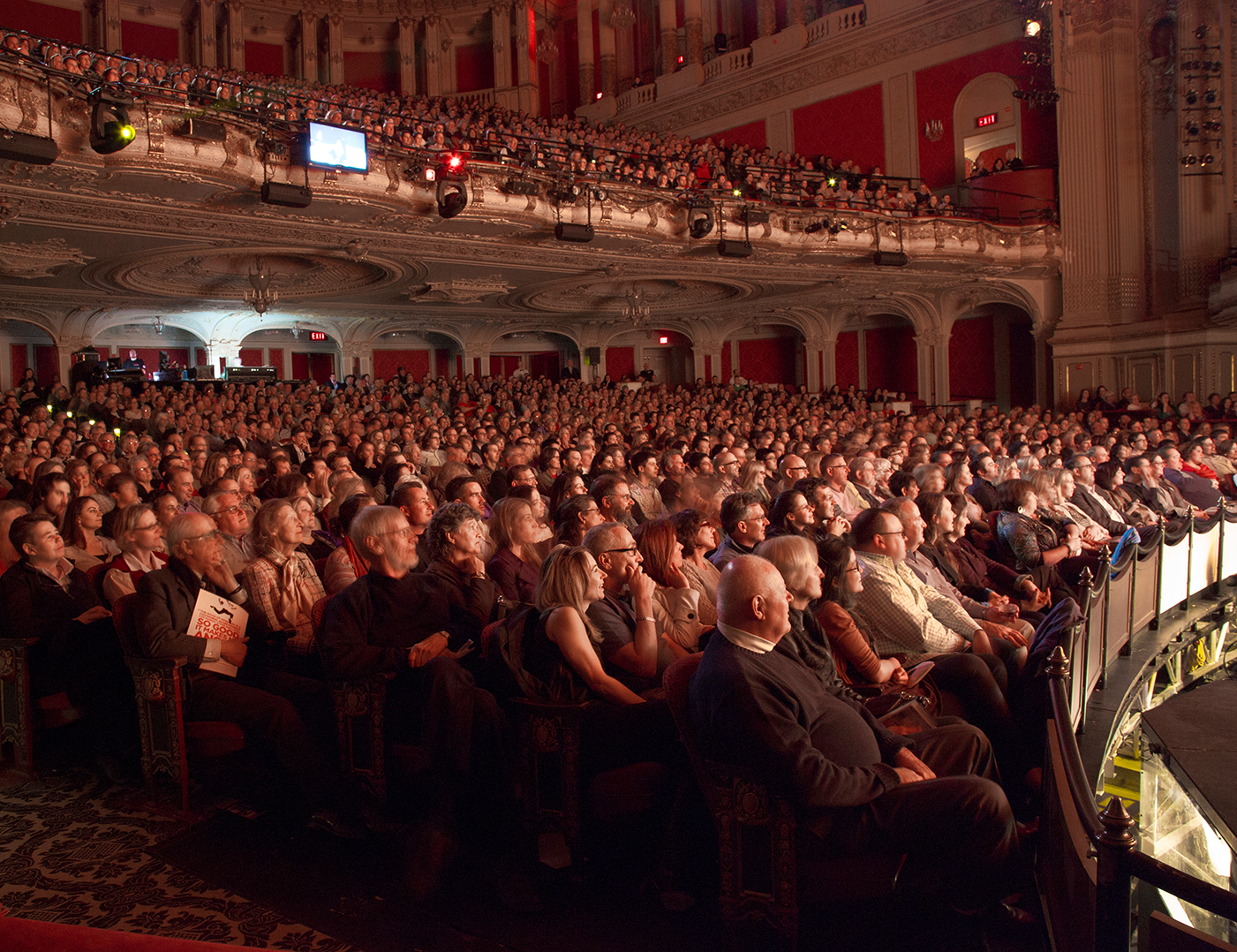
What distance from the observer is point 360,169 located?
398 inches

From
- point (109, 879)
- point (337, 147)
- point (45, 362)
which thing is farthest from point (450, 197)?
point (45, 362)

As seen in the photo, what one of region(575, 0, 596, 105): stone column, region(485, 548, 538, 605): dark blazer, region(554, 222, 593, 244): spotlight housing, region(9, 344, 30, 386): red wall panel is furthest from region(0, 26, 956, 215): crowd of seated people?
region(485, 548, 538, 605): dark blazer

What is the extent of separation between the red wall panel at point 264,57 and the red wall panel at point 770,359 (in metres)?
14.7

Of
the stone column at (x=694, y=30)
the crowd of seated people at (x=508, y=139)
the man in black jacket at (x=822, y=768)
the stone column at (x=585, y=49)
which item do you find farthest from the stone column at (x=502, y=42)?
the man in black jacket at (x=822, y=768)

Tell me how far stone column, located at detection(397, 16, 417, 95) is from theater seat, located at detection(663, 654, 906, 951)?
81.6 ft

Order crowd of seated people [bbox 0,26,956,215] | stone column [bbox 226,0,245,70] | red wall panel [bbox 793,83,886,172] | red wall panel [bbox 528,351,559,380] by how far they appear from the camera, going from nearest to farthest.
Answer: crowd of seated people [bbox 0,26,956,215] < red wall panel [bbox 793,83,886,172] < stone column [bbox 226,0,245,70] < red wall panel [bbox 528,351,559,380]

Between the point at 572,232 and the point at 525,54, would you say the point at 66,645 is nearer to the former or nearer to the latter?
the point at 572,232

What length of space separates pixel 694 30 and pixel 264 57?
450 inches

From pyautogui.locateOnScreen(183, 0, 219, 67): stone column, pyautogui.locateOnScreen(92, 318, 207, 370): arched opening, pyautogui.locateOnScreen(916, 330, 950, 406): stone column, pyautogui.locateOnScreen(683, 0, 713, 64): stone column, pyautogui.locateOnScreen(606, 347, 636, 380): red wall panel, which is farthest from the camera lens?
pyautogui.locateOnScreen(606, 347, 636, 380): red wall panel

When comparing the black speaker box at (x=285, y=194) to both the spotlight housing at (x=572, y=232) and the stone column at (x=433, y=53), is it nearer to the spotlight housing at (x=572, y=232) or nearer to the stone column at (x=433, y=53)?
the spotlight housing at (x=572, y=232)

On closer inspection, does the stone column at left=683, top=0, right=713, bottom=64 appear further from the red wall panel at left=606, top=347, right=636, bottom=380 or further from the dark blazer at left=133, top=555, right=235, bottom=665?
the dark blazer at left=133, top=555, right=235, bottom=665

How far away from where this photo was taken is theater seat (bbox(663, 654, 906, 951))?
2.07m

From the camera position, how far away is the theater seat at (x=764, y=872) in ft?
6.79

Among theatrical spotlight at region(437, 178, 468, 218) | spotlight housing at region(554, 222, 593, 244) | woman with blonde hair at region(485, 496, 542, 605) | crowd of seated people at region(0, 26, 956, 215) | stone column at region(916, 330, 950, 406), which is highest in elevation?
crowd of seated people at region(0, 26, 956, 215)
